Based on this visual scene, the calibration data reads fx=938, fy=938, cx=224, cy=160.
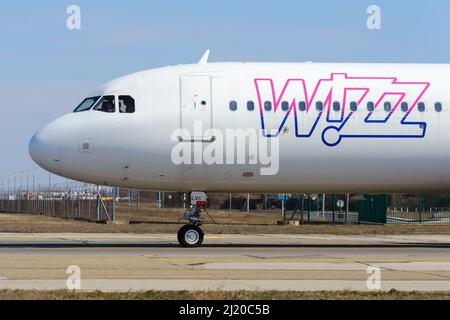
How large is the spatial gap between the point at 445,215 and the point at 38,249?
124ft

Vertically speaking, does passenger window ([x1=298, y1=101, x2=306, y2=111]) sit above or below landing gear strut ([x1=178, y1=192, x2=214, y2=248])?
above

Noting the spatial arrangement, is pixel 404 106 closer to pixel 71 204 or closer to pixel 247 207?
pixel 71 204

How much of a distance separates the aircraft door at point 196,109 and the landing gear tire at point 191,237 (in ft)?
8.88

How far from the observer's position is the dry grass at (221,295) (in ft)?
48.5

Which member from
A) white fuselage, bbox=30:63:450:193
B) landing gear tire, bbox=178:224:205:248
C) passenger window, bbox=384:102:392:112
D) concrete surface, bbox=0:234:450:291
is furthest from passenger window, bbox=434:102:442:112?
landing gear tire, bbox=178:224:205:248

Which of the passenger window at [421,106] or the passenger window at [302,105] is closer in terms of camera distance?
the passenger window at [302,105]

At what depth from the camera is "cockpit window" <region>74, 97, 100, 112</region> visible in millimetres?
27172

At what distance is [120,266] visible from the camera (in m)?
20.4

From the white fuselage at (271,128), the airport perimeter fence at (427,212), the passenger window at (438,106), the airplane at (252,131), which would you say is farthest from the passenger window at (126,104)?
the airport perimeter fence at (427,212)

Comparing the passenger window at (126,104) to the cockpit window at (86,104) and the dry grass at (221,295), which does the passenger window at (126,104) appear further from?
the dry grass at (221,295)

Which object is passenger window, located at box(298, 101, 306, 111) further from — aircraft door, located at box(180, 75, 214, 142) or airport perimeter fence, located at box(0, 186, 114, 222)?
airport perimeter fence, located at box(0, 186, 114, 222)

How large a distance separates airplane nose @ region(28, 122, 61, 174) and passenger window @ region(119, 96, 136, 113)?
192 centimetres
